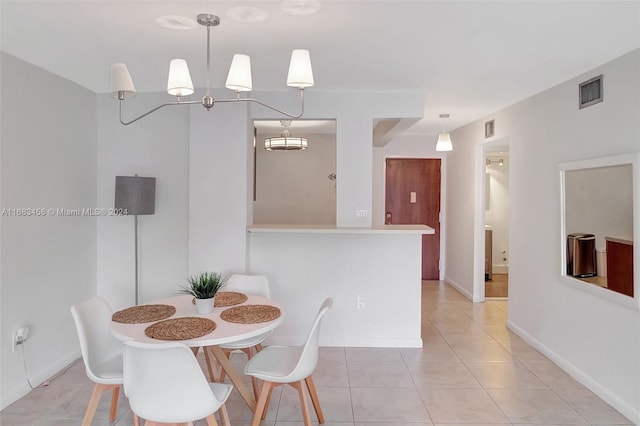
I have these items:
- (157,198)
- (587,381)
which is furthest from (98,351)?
(587,381)

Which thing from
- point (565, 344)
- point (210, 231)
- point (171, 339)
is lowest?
point (565, 344)

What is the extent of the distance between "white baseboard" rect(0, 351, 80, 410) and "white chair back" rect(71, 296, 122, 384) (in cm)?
85

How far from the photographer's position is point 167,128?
368cm

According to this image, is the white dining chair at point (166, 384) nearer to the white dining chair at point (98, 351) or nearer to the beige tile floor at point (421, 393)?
the white dining chair at point (98, 351)

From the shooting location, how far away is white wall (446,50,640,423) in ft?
8.46

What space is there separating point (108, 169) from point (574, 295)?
4034mm

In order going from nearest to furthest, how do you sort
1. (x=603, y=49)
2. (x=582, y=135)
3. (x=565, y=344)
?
1. (x=603, y=49)
2. (x=582, y=135)
3. (x=565, y=344)

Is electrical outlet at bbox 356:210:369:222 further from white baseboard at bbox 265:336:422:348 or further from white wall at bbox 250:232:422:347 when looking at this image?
white baseboard at bbox 265:336:422:348

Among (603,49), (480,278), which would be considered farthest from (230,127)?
(480,278)

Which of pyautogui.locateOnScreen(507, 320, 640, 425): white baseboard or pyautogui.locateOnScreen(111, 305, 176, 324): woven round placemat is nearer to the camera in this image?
pyautogui.locateOnScreen(111, 305, 176, 324): woven round placemat

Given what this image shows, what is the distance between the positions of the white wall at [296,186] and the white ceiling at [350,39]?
3085 millimetres

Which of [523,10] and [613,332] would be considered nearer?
[523,10]

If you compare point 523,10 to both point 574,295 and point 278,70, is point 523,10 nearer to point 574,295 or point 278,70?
point 278,70

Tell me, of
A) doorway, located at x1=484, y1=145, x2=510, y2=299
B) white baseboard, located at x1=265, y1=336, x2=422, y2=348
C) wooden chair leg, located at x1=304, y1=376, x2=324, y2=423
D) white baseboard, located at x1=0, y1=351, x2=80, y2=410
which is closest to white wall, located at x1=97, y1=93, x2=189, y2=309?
white baseboard, located at x1=0, y1=351, x2=80, y2=410
